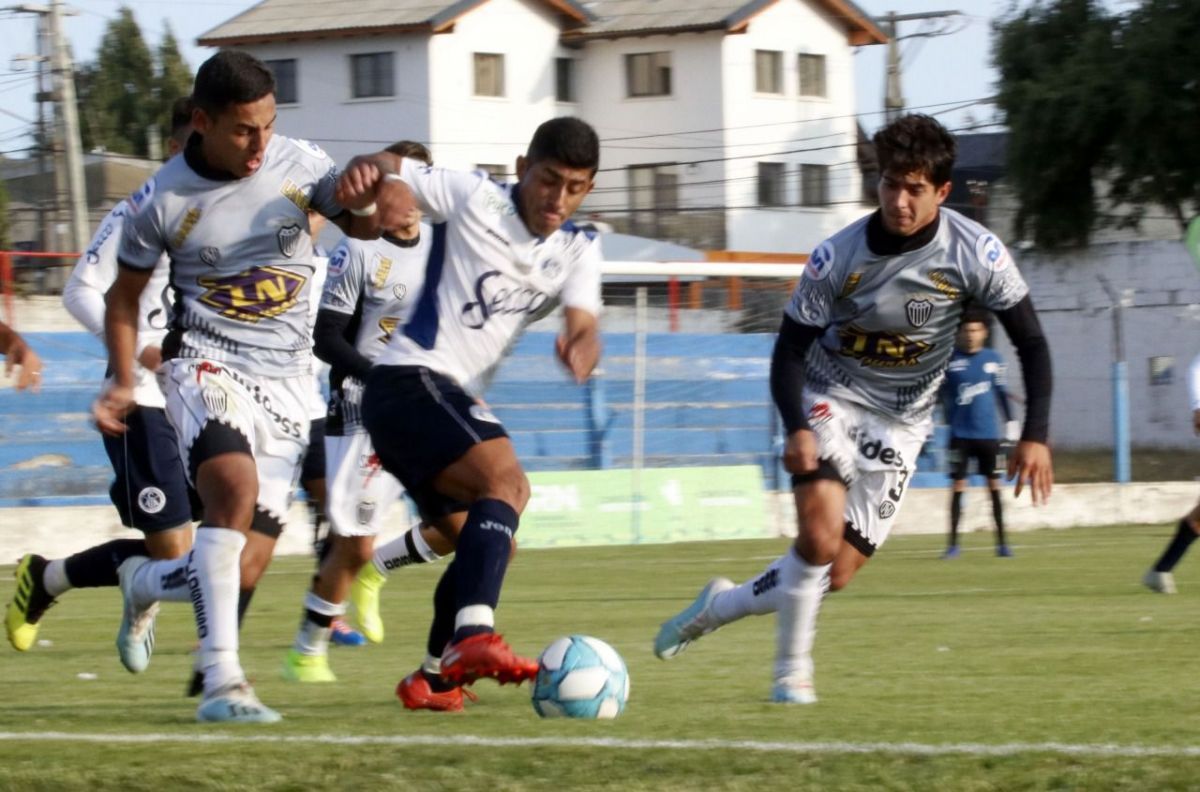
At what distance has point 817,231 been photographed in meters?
57.8

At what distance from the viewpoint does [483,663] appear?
18.0 ft

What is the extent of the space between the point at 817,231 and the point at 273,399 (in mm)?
51908

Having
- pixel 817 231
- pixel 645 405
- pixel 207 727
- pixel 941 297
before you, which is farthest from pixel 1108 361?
pixel 817 231

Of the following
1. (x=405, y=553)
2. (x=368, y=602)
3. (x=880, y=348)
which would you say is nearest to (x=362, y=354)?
(x=405, y=553)

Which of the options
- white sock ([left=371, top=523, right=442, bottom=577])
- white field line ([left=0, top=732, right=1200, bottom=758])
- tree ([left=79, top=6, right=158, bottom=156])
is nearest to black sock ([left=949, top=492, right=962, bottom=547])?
white sock ([left=371, top=523, right=442, bottom=577])

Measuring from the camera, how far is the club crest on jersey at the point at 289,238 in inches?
252

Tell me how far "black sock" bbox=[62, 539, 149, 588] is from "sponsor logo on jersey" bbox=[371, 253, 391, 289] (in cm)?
193

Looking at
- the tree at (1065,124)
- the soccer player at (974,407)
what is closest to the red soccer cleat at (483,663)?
the soccer player at (974,407)

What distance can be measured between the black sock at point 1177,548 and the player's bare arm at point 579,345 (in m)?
7.00

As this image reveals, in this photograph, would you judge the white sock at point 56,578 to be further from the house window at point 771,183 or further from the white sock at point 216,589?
the house window at point 771,183

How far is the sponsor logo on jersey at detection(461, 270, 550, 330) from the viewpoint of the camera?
620 cm

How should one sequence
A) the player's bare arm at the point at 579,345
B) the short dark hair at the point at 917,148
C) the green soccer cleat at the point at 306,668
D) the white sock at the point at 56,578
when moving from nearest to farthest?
1. the player's bare arm at the point at 579,345
2. the short dark hair at the point at 917,148
3. the green soccer cleat at the point at 306,668
4. the white sock at the point at 56,578

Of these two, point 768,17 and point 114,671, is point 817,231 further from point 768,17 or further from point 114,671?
point 114,671

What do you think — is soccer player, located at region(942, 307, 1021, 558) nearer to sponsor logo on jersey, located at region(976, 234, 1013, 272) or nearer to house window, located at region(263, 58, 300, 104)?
sponsor logo on jersey, located at region(976, 234, 1013, 272)
